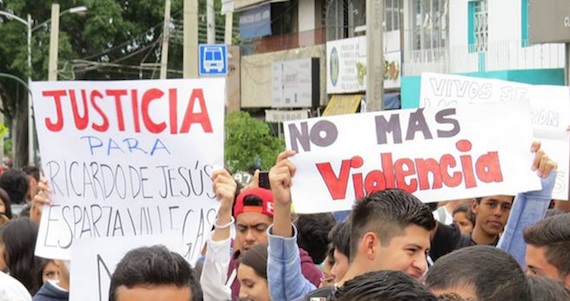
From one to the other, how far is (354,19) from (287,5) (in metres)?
5.18

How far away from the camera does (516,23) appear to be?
25422 mm

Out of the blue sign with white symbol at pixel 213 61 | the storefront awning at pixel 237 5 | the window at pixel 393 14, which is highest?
the storefront awning at pixel 237 5

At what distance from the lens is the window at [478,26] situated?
26906 millimetres

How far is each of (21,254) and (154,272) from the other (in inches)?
99.5

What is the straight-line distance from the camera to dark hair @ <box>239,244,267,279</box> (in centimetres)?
562

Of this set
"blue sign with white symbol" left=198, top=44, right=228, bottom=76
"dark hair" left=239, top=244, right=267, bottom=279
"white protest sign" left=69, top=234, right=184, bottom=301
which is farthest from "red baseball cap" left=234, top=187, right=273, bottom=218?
"blue sign with white symbol" left=198, top=44, right=228, bottom=76

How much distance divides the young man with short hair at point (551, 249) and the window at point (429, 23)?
942 inches

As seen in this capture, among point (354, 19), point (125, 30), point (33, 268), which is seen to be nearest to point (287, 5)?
point (354, 19)

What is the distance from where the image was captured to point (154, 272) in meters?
→ 3.71

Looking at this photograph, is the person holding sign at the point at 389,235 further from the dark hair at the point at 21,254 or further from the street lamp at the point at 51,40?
the street lamp at the point at 51,40

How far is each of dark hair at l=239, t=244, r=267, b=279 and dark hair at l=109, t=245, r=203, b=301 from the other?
1.78 m

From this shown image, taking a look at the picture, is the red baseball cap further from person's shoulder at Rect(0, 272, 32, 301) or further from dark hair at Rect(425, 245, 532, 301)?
dark hair at Rect(425, 245, 532, 301)

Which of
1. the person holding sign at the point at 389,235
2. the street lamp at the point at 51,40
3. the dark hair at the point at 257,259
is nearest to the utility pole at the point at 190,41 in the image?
the dark hair at the point at 257,259

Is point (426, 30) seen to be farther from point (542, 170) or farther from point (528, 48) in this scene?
point (542, 170)
